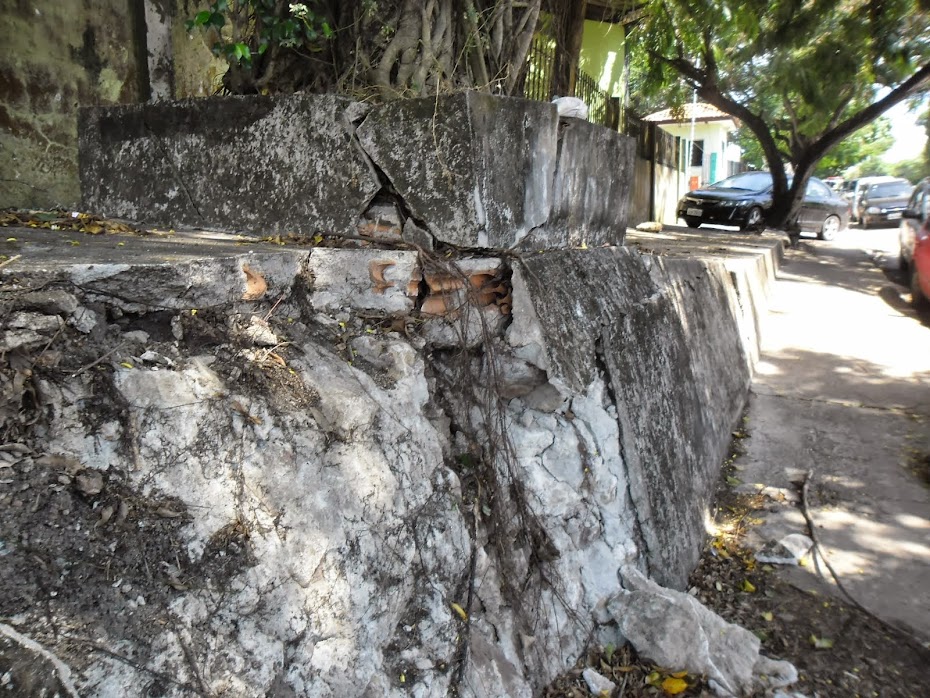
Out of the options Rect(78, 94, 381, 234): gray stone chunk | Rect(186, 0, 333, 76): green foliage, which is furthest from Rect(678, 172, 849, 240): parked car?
Rect(78, 94, 381, 234): gray stone chunk

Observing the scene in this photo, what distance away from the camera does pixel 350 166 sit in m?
2.70

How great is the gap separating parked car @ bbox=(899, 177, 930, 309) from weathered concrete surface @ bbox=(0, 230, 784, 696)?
7492 millimetres

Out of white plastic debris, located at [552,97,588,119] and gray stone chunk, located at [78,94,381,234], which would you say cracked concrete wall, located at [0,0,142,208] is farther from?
white plastic debris, located at [552,97,588,119]

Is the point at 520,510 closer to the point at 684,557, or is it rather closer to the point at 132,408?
the point at 684,557

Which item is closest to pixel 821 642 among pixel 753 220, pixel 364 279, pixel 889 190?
pixel 364 279

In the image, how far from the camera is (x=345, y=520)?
6.40ft

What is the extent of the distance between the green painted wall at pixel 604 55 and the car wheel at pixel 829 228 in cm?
722

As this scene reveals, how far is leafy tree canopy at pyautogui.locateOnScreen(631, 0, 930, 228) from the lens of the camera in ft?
33.8

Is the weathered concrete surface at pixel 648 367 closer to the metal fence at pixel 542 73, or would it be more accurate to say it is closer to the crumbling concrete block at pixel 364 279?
the crumbling concrete block at pixel 364 279

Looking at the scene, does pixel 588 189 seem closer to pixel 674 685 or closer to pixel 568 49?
pixel 674 685

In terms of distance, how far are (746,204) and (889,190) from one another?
11.8 m

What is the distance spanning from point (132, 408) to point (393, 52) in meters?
1.89

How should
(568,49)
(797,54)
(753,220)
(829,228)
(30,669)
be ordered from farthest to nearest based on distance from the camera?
(829,228) < (753,220) < (797,54) < (568,49) < (30,669)

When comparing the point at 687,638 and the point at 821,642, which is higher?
the point at 687,638
